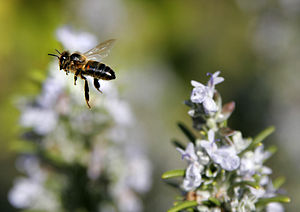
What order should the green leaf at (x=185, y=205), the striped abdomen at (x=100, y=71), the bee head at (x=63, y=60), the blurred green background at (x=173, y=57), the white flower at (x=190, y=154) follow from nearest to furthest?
1. the green leaf at (x=185, y=205)
2. the white flower at (x=190, y=154)
3. the striped abdomen at (x=100, y=71)
4. the bee head at (x=63, y=60)
5. the blurred green background at (x=173, y=57)

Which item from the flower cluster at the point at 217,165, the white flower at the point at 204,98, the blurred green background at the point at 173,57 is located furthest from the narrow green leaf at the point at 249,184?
the blurred green background at the point at 173,57

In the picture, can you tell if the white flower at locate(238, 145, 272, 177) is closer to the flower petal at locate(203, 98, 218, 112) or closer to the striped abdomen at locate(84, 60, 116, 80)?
the flower petal at locate(203, 98, 218, 112)

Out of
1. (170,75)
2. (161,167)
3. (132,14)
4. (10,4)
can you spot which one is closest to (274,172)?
(161,167)

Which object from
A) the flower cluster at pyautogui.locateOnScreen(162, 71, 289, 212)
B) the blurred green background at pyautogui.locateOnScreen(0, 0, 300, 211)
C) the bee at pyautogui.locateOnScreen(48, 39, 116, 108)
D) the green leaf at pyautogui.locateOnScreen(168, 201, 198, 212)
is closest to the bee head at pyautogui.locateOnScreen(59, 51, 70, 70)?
the bee at pyautogui.locateOnScreen(48, 39, 116, 108)

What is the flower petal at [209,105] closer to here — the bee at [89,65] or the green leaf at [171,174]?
the green leaf at [171,174]

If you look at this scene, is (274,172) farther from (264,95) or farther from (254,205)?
(254,205)

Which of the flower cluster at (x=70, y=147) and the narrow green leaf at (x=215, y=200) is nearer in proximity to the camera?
the narrow green leaf at (x=215, y=200)
